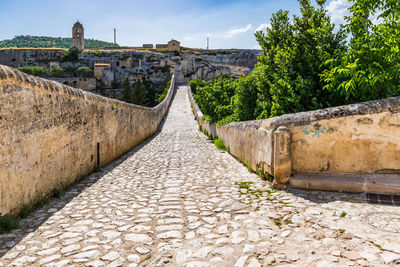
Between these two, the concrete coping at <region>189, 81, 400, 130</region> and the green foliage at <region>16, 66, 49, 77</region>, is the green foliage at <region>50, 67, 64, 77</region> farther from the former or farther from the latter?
the concrete coping at <region>189, 81, 400, 130</region>

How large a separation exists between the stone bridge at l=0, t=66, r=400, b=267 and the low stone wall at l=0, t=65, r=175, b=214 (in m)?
0.36

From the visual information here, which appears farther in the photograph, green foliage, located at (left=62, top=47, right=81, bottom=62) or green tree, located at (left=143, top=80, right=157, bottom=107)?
green foliage, located at (left=62, top=47, right=81, bottom=62)

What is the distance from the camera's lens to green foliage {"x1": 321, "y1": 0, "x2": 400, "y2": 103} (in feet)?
12.2

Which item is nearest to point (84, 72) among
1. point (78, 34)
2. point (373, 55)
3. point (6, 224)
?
point (78, 34)

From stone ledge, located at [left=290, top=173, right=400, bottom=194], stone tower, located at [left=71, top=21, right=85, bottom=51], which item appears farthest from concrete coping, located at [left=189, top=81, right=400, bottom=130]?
stone tower, located at [left=71, top=21, right=85, bottom=51]

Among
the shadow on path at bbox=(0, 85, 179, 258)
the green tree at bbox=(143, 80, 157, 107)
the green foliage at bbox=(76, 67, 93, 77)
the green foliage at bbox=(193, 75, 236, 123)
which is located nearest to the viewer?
the shadow on path at bbox=(0, 85, 179, 258)

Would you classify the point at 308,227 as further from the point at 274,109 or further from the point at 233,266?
the point at 274,109

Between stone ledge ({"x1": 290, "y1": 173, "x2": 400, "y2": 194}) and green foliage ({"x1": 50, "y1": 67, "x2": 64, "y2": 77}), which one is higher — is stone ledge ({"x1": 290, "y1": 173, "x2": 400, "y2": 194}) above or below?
below

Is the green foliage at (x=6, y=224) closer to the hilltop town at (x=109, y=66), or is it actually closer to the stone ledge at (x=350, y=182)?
the stone ledge at (x=350, y=182)

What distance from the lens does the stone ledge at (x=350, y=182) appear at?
3400mm

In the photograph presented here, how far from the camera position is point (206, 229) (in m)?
2.84

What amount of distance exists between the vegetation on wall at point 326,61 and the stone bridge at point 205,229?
1.68m

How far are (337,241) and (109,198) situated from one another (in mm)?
3086

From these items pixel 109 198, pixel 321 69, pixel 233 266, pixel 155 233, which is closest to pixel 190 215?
pixel 155 233
